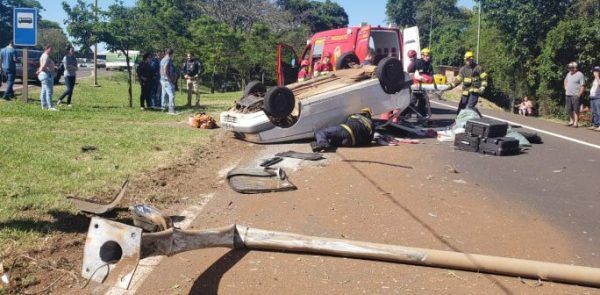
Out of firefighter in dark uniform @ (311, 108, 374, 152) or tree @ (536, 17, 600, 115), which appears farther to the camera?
tree @ (536, 17, 600, 115)

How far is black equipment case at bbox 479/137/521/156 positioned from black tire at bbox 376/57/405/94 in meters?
1.94

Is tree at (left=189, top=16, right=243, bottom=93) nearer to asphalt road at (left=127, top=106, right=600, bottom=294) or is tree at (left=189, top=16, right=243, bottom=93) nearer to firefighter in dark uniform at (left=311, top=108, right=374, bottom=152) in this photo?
firefighter in dark uniform at (left=311, top=108, right=374, bottom=152)

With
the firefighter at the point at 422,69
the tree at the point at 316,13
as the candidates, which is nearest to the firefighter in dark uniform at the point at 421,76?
the firefighter at the point at 422,69

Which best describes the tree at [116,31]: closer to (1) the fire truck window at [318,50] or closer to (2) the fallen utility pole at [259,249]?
(1) the fire truck window at [318,50]

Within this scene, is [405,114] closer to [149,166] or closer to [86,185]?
[149,166]

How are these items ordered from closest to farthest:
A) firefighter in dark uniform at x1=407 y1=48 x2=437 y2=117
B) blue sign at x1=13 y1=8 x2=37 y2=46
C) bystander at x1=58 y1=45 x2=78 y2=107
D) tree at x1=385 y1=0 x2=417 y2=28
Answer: firefighter in dark uniform at x1=407 y1=48 x2=437 y2=117, blue sign at x1=13 y1=8 x2=37 y2=46, bystander at x1=58 y1=45 x2=78 y2=107, tree at x1=385 y1=0 x2=417 y2=28

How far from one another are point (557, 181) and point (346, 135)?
3214 millimetres

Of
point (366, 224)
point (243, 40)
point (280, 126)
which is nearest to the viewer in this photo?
point (366, 224)

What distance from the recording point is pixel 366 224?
475 cm

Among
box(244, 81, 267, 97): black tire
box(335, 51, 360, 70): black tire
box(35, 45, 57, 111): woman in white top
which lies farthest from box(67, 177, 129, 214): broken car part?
box(35, 45, 57, 111): woman in white top

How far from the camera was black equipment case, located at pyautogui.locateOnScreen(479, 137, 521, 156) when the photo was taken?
329 inches

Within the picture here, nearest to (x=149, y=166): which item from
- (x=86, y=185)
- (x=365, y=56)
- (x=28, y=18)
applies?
(x=86, y=185)

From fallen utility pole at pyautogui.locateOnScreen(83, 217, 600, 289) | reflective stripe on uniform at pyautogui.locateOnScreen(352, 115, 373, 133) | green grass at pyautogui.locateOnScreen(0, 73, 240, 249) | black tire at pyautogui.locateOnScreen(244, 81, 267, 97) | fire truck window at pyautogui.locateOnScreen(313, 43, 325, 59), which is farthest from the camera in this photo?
fire truck window at pyautogui.locateOnScreen(313, 43, 325, 59)

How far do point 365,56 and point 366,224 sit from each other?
8.25 meters
